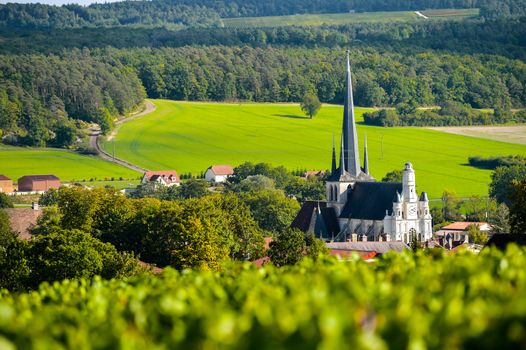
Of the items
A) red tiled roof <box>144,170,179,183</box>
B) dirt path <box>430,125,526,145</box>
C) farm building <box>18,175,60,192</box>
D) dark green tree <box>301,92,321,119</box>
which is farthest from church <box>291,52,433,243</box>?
dark green tree <box>301,92,321,119</box>

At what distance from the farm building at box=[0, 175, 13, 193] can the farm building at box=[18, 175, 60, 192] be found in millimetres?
971

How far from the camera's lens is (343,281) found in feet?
83.6

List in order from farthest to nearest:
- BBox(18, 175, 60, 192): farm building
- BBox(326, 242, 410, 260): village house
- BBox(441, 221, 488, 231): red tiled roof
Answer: BBox(18, 175, 60, 192): farm building → BBox(441, 221, 488, 231): red tiled roof → BBox(326, 242, 410, 260): village house

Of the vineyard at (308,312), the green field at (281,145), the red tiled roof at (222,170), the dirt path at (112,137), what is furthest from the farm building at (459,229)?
the vineyard at (308,312)

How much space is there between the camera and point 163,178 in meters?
146

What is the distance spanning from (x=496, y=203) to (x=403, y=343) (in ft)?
363

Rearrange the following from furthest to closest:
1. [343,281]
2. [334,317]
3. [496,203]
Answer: [496,203] < [343,281] < [334,317]

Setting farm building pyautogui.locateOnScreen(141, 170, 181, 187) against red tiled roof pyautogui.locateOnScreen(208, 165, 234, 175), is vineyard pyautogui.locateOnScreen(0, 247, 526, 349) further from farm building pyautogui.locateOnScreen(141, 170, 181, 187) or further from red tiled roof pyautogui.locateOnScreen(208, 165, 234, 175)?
red tiled roof pyautogui.locateOnScreen(208, 165, 234, 175)

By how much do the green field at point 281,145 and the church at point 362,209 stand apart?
30.8m

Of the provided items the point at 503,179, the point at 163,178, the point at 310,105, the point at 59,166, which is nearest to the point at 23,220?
the point at 163,178

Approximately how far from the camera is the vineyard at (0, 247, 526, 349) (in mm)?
20688

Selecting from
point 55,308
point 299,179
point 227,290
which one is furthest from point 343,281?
point 299,179

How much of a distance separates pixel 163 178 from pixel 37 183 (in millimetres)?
13177

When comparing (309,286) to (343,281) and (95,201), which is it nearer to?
(343,281)
